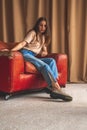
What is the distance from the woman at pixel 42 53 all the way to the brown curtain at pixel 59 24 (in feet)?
2.47

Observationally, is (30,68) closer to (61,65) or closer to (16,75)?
(16,75)

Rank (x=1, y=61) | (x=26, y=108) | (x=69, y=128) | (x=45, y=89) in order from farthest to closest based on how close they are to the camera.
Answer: (x=45, y=89) → (x=1, y=61) → (x=26, y=108) → (x=69, y=128)

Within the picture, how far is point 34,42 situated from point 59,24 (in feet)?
3.23

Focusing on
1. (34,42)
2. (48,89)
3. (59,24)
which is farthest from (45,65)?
(59,24)

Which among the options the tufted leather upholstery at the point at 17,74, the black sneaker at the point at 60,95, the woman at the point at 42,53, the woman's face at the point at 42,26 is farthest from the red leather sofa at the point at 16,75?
the woman's face at the point at 42,26

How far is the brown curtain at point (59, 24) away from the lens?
4277 millimetres

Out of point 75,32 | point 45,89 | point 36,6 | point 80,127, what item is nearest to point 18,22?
point 36,6

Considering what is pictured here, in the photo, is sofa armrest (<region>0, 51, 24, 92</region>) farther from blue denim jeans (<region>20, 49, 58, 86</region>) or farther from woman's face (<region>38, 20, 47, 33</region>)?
woman's face (<region>38, 20, 47, 33</region>)

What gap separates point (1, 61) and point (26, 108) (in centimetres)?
70

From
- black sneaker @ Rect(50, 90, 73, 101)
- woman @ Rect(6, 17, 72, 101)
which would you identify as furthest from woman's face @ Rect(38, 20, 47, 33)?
black sneaker @ Rect(50, 90, 73, 101)

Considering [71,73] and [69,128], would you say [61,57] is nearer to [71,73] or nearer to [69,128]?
[71,73]

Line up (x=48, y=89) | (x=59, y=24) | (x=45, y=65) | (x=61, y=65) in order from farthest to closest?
(x=59, y=24)
(x=61, y=65)
(x=48, y=89)
(x=45, y=65)

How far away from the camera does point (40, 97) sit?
3.24 meters

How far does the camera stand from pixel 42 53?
3.68m
